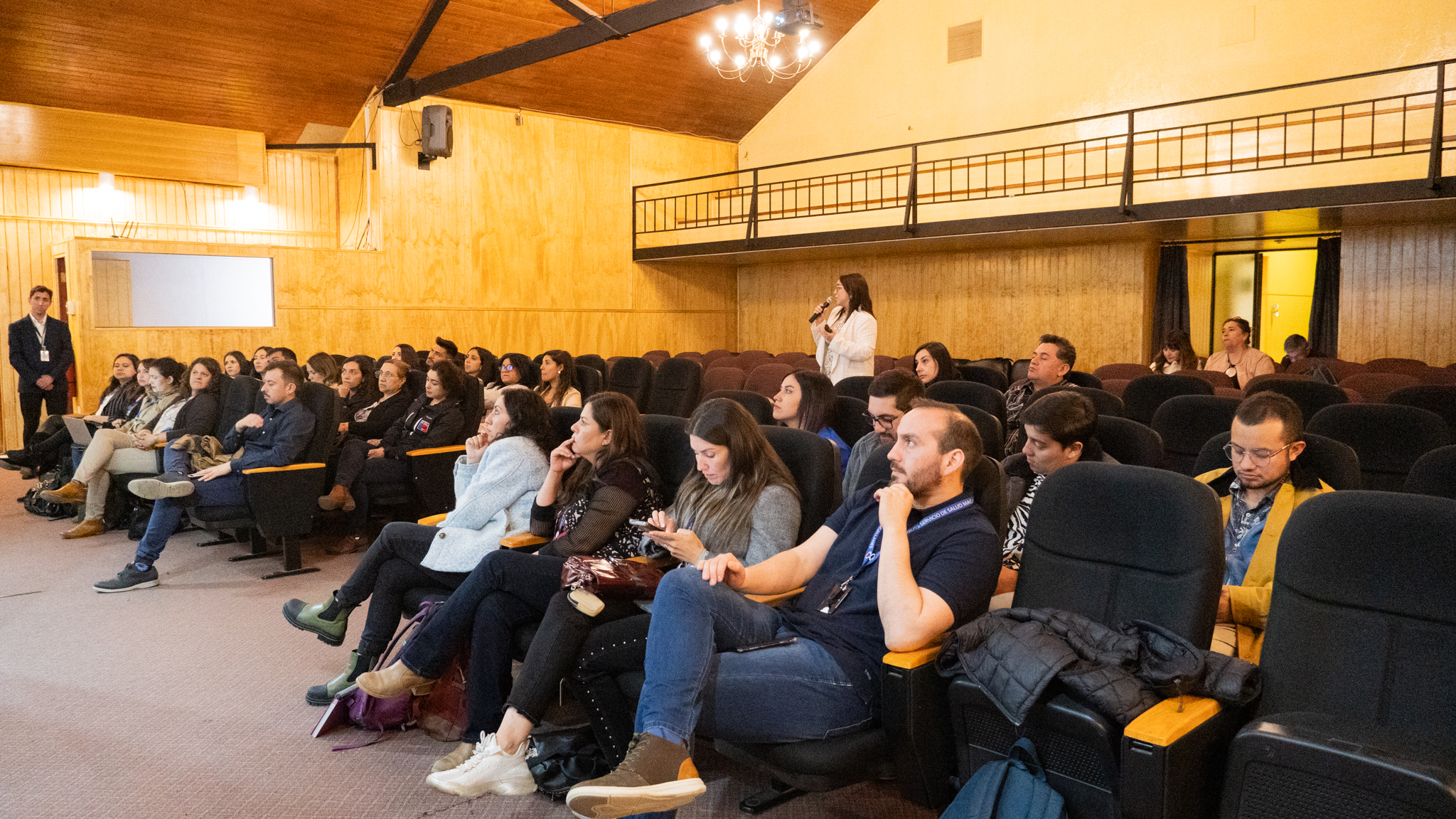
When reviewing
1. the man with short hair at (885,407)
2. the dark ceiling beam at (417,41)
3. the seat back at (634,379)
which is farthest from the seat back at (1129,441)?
the dark ceiling beam at (417,41)

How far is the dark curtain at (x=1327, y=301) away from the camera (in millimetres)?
10008

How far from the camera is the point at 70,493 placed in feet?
19.4

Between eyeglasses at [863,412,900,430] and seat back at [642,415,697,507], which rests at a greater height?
eyeglasses at [863,412,900,430]

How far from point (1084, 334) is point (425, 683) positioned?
9.62 meters

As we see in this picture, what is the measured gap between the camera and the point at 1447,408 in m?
4.03

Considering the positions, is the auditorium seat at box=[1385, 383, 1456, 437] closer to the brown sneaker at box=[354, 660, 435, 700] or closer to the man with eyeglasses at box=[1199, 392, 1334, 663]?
the man with eyeglasses at box=[1199, 392, 1334, 663]

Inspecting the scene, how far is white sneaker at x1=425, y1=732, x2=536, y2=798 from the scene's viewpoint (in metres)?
2.50

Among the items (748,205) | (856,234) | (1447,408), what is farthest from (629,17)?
(1447,408)

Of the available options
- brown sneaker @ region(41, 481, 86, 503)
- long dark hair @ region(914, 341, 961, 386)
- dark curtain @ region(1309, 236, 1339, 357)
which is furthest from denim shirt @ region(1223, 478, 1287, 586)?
dark curtain @ region(1309, 236, 1339, 357)

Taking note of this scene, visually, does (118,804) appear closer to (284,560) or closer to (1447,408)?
(284,560)

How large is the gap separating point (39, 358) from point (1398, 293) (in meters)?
12.1

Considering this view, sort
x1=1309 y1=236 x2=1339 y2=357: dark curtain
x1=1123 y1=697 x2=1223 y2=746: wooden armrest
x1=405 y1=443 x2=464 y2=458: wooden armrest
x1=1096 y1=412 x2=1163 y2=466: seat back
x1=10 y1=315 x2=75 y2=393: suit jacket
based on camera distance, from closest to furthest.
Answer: x1=1123 y1=697 x2=1223 y2=746: wooden armrest
x1=1096 y1=412 x2=1163 y2=466: seat back
x1=405 y1=443 x2=464 y2=458: wooden armrest
x1=10 y1=315 x2=75 y2=393: suit jacket
x1=1309 y1=236 x2=1339 y2=357: dark curtain

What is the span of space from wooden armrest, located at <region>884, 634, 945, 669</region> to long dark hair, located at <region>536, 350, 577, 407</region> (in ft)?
12.6

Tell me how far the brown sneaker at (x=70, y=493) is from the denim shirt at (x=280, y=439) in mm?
1734
